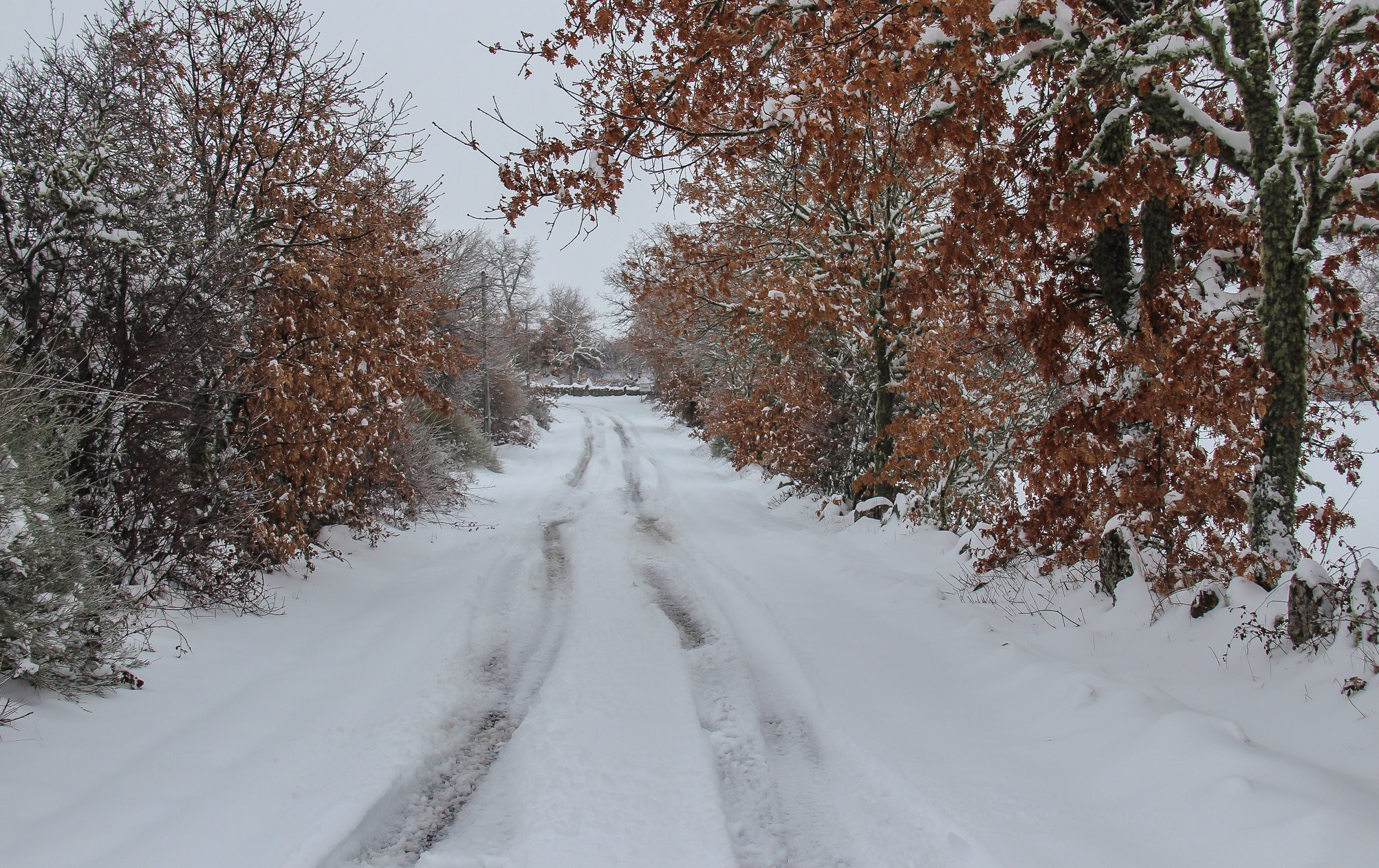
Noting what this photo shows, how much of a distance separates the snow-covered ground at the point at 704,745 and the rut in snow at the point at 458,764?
2 centimetres

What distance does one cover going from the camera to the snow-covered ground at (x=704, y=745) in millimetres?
3137

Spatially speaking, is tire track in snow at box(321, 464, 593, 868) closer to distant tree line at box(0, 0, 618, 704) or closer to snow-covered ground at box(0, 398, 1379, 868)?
snow-covered ground at box(0, 398, 1379, 868)

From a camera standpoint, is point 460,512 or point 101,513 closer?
point 101,513

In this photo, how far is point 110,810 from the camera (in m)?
3.29

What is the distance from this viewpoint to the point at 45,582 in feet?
12.7

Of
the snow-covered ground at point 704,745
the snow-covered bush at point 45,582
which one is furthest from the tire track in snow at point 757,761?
the snow-covered bush at point 45,582

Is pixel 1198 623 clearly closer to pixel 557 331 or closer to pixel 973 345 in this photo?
pixel 973 345

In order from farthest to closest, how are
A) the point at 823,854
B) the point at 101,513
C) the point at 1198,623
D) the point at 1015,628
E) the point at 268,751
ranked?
the point at 1015,628 < the point at 101,513 < the point at 1198,623 < the point at 268,751 < the point at 823,854

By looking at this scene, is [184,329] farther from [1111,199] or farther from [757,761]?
[1111,199]

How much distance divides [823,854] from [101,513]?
5.96 metres

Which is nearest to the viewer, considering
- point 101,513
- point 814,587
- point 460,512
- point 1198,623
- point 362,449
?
point 1198,623

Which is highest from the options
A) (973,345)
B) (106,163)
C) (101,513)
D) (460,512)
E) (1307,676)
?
(106,163)

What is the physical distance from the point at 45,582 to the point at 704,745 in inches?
151

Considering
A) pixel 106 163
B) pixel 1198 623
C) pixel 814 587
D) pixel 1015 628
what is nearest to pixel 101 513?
pixel 106 163
